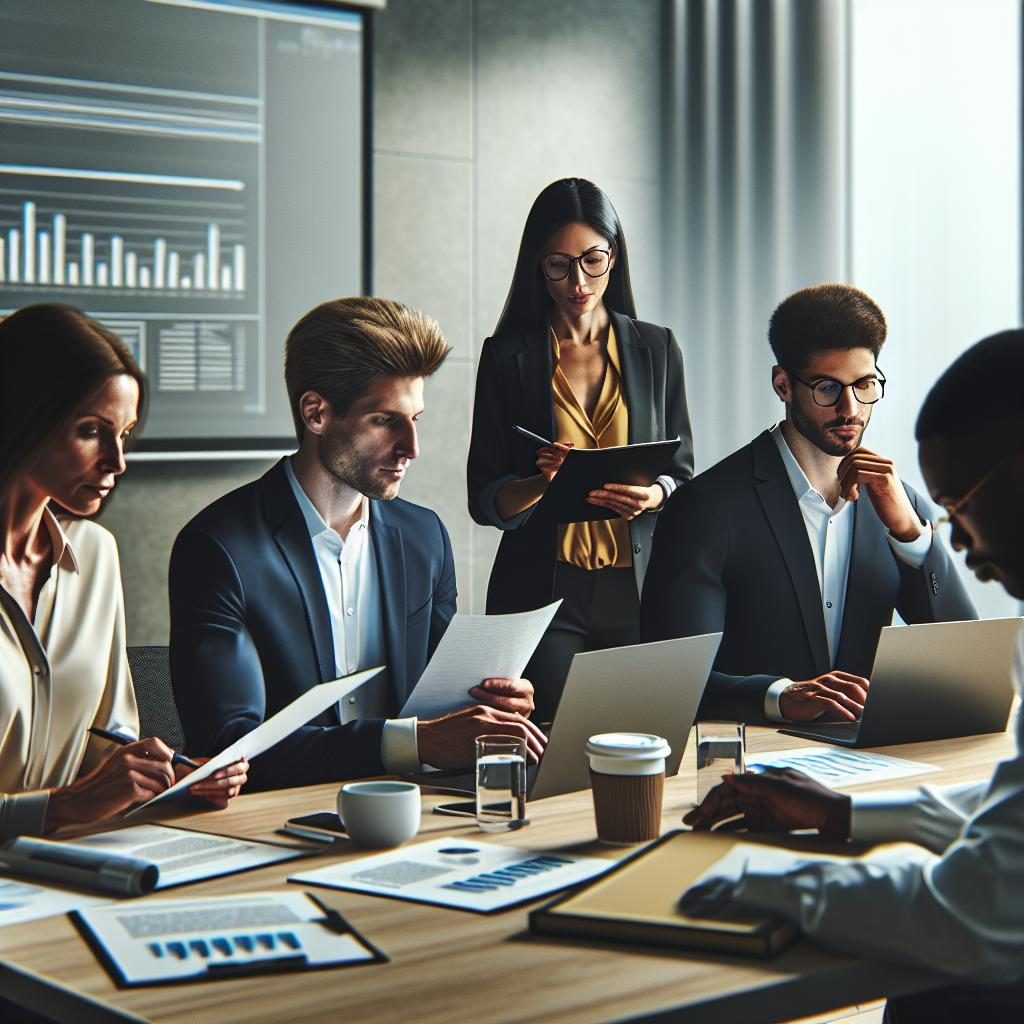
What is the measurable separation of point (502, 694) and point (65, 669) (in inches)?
25.8

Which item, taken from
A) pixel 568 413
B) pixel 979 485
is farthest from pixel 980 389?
pixel 568 413

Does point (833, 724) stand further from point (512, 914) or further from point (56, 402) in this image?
point (56, 402)

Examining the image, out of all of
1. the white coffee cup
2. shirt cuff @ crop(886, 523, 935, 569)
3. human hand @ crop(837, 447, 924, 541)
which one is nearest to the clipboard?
human hand @ crop(837, 447, 924, 541)

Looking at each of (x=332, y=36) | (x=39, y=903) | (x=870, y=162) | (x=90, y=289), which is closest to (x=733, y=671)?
(x=39, y=903)

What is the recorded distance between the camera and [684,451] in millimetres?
3402

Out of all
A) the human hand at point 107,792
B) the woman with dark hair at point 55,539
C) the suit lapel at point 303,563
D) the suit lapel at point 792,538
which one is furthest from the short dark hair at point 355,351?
the human hand at point 107,792

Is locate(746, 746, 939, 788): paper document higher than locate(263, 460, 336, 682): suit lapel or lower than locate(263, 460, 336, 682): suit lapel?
lower

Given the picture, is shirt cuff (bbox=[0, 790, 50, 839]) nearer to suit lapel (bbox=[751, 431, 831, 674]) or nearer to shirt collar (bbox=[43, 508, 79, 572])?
shirt collar (bbox=[43, 508, 79, 572])

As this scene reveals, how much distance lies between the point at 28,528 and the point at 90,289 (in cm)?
191

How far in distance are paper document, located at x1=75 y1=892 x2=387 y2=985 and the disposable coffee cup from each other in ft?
1.35

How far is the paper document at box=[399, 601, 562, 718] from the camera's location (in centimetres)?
207

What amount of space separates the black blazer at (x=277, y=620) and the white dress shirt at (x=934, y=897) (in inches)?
34.2

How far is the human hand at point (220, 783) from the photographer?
6.23ft

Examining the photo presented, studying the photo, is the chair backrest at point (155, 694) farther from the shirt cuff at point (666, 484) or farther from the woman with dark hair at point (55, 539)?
the shirt cuff at point (666, 484)
